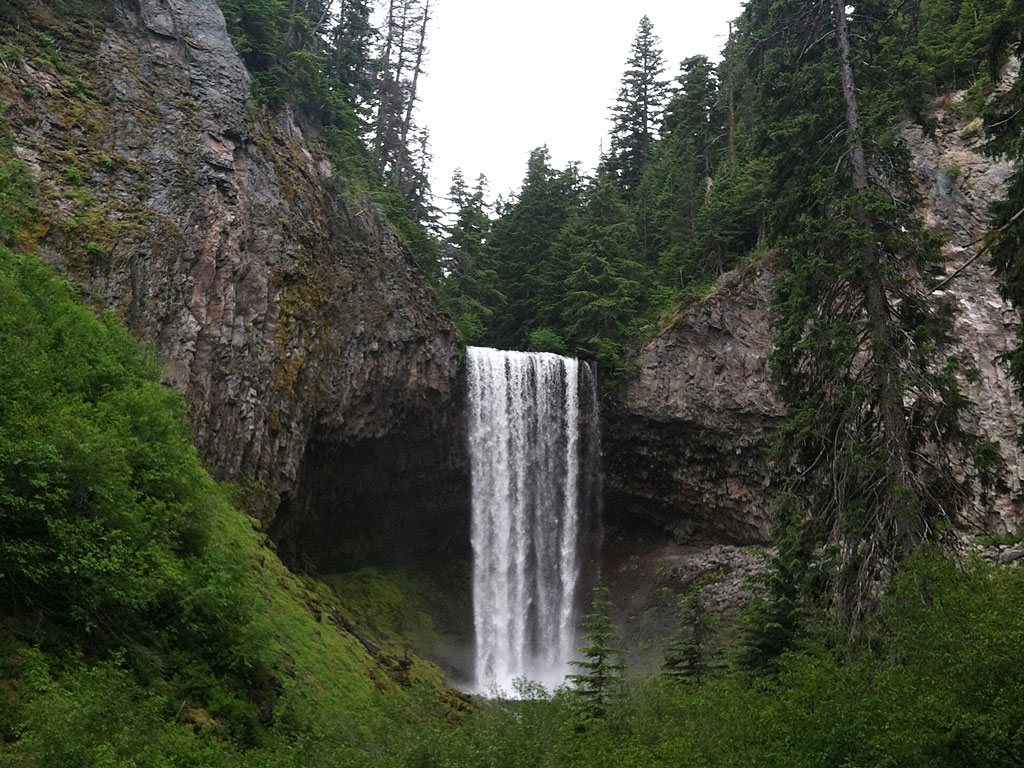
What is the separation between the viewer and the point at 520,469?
32656 millimetres

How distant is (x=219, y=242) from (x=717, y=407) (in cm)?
1922

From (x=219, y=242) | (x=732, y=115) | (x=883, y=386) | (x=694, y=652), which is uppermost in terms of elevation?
(x=732, y=115)

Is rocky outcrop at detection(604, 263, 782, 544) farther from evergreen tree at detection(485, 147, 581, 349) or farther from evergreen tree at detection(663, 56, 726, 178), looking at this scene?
evergreen tree at detection(663, 56, 726, 178)

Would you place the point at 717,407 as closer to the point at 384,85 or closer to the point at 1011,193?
the point at 1011,193

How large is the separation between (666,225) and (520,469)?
1461 cm

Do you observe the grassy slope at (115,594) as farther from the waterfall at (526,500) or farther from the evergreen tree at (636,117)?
the evergreen tree at (636,117)

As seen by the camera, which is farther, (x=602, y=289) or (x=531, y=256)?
(x=531, y=256)

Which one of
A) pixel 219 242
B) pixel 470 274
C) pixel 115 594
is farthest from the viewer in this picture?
pixel 470 274

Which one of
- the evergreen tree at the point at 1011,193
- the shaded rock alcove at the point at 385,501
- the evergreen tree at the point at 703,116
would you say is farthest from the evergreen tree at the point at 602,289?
the evergreen tree at the point at 1011,193

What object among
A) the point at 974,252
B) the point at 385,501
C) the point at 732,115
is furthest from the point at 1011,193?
the point at 732,115

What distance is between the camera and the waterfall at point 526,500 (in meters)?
31.5

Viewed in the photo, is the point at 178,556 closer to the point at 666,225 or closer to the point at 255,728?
the point at 255,728

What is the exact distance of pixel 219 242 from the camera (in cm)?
2209

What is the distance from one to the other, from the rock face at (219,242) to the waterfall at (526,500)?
9.44 ft
